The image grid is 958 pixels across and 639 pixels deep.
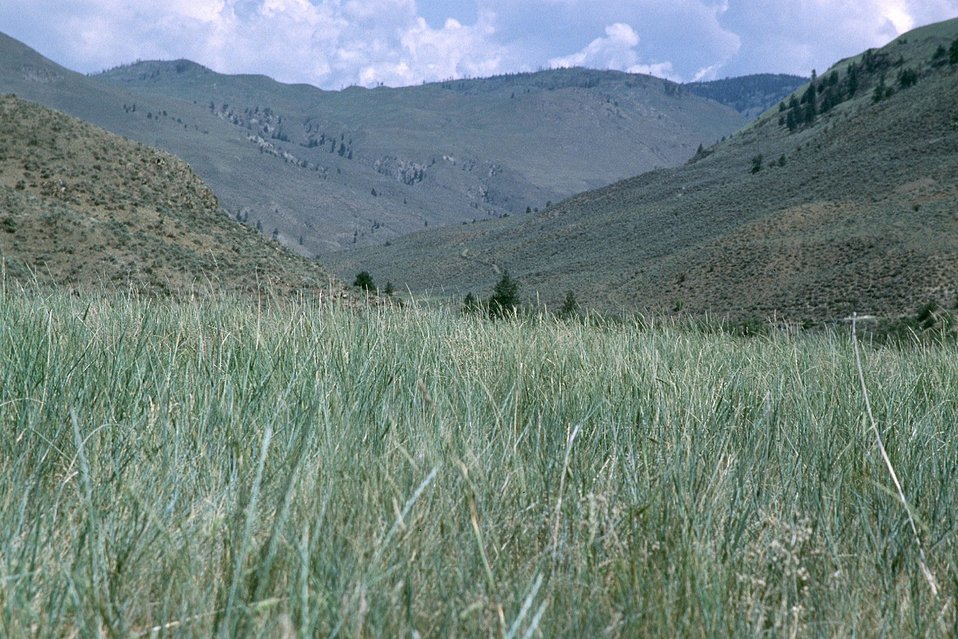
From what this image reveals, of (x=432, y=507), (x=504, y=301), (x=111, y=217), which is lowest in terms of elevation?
(x=504, y=301)

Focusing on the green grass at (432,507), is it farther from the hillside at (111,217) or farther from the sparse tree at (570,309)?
the hillside at (111,217)

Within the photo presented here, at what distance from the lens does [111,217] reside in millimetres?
28422

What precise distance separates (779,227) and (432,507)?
5701 centimetres

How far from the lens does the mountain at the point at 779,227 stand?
42.5m

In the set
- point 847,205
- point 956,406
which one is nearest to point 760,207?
point 847,205

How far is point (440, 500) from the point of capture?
1859mm

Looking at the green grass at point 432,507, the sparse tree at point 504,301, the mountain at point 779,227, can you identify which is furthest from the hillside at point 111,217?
the green grass at point 432,507

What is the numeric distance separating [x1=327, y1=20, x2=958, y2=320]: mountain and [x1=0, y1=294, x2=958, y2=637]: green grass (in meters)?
21.3

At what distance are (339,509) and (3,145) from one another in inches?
1375

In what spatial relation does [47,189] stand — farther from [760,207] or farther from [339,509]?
[760,207]

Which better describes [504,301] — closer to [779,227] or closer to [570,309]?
[570,309]

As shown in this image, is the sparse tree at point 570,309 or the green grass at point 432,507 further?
the sparse tree at point 570,309

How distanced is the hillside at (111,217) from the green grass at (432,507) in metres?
16.5

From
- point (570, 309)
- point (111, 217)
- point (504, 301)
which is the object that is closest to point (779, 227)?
point (504, 301)
